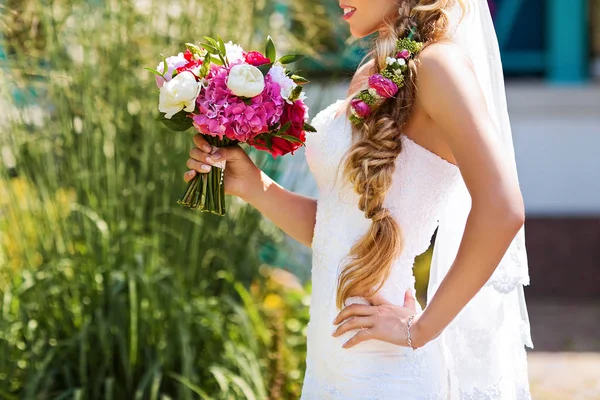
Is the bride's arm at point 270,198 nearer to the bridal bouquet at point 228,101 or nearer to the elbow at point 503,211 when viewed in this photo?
the bridal bouquet at point 228,101

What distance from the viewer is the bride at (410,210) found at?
1919mm

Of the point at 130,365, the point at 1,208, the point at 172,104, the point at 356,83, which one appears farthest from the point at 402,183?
the point at 1,208

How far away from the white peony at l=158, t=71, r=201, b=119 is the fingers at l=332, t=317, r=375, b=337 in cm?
58

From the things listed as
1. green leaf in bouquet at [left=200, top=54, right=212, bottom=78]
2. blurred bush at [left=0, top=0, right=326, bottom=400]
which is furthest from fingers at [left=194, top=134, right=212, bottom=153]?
blurred bush at [left=0, top=0, right=326, bottom=400]

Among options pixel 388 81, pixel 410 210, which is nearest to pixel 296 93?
pixel 388 81

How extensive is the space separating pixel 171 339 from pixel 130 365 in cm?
19

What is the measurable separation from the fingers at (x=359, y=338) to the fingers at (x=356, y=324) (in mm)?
13

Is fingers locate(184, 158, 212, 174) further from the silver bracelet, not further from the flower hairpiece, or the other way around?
the silver bracelet

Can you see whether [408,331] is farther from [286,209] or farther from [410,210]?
[286,209]

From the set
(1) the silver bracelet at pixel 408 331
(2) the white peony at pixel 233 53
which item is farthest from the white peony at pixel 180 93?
(1) the silver bracelet at pixel 408 331

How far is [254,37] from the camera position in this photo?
4074 millimetres

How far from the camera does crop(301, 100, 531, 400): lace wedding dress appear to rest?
81.2 inches

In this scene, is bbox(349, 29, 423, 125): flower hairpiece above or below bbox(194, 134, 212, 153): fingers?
above

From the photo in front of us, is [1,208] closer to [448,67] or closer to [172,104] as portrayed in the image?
[172,104]
